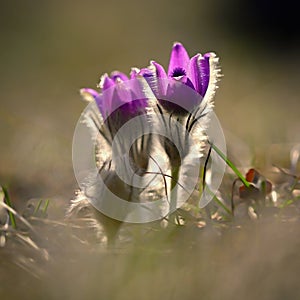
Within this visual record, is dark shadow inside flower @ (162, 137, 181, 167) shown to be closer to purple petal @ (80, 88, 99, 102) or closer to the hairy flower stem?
the hairy flower stem

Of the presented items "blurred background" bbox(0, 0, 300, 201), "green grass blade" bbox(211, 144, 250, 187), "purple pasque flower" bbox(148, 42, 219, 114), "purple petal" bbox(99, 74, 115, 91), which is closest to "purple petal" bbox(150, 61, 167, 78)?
"purple pasque flower" bbox(148, 42, 219, 114)

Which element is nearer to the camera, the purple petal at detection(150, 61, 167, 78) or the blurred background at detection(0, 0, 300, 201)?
the purple petal at detection(150, 61, 167, 78)

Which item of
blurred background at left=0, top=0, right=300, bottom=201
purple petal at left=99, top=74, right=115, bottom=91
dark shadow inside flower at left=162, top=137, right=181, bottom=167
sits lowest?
blurred background at left=0, top=0, right=300, bottom=201

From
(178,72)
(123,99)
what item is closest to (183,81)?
(178,72)

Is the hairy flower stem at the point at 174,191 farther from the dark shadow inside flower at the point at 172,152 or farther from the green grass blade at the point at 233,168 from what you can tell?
the green grass blade at the point at 233,168

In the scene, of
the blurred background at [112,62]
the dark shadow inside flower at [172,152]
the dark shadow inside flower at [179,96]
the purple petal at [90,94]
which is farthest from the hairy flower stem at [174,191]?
the blurred background at [112,62]

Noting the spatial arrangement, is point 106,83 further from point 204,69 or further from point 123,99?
point 204,69
